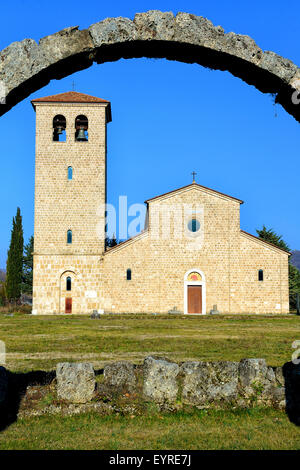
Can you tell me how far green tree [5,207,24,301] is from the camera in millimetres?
41094

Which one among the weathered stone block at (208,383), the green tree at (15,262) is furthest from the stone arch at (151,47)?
the green tree at (15,262)

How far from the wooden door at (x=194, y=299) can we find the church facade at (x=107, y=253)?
66 mm

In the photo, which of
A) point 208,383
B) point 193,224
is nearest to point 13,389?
point 208,383

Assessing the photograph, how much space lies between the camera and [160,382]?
6328 millimetres

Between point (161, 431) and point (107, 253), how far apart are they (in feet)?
91.8

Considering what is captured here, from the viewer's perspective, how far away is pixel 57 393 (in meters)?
6.27

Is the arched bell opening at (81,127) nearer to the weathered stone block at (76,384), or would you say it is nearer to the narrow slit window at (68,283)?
the narrow slit window at (68,283)

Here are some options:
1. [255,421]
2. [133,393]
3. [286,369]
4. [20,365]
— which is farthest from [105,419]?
[20,365]

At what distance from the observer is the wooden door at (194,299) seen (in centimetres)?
3347

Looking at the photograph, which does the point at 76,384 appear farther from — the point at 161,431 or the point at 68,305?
the point at 68,305
